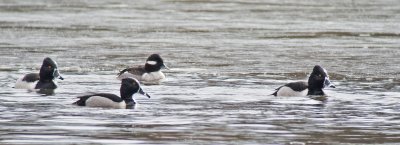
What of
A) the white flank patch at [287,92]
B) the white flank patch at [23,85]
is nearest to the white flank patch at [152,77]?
the white flank patch at [23,85]

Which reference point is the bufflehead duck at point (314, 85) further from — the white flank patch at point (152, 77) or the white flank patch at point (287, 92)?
the white flank patch at point (152, 77)

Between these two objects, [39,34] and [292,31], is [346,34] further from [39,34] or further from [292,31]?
[39,34]

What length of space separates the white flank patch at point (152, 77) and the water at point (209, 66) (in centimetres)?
21

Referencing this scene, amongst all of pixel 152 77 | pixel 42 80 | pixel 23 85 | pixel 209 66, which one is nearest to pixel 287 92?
pixel 152 77

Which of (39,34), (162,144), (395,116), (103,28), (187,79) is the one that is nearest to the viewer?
(162,144)

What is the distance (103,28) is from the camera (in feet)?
118

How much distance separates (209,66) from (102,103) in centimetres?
788

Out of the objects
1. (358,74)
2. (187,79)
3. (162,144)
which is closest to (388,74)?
(358,74)

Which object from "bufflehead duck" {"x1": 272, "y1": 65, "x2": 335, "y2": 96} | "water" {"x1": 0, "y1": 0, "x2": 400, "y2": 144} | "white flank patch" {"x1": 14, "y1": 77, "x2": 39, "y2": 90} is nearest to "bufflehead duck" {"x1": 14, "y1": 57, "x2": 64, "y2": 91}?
"white flank patch" {"x1": 14, "y1": 77, "x2": 39, "y2": 90}

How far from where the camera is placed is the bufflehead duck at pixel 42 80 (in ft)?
70.7

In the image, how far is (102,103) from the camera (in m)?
18.6

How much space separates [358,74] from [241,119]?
7980mm

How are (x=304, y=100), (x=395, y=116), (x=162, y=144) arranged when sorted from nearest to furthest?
(x=162, y=144) → (x=395, y=116) → (x=304, y=100)

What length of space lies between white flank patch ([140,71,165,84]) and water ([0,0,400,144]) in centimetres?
21
